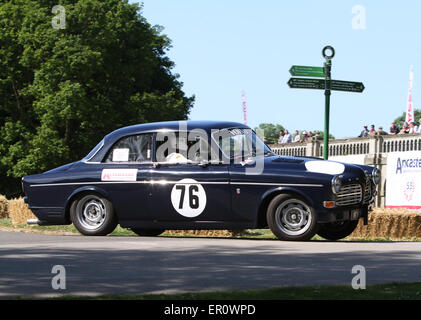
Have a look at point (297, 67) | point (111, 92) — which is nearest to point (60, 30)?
point (111, 92)

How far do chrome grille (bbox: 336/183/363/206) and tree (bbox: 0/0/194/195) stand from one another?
28.6m

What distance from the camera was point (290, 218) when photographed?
1219 cm

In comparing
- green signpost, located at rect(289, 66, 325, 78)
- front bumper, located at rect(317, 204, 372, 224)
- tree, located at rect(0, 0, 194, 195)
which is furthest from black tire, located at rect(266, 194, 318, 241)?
tree, located at rect(0, 0, 194, 195)

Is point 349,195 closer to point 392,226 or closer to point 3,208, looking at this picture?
point 392,226

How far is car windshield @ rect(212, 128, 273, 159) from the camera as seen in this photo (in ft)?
42.0

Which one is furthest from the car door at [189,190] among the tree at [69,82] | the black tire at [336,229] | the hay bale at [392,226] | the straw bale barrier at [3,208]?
the tree at [69,82]

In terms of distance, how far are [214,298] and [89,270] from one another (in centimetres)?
231

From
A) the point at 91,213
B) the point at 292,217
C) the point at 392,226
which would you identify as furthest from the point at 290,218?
the point at 392,226

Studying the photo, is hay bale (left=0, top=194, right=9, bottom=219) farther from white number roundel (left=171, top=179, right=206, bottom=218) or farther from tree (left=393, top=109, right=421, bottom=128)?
tree (left=393, top=109, right=421, bottom=128)

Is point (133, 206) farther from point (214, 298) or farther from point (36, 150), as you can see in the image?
point (36, 150)

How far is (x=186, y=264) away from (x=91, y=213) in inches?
201

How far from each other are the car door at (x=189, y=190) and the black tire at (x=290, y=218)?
755mm

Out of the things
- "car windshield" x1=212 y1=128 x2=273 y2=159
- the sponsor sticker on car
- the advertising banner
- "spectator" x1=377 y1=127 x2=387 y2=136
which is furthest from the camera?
"spectator" x1=377 y1=127 x2=387 y2=136

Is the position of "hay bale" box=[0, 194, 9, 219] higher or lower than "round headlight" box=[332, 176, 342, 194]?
lower
